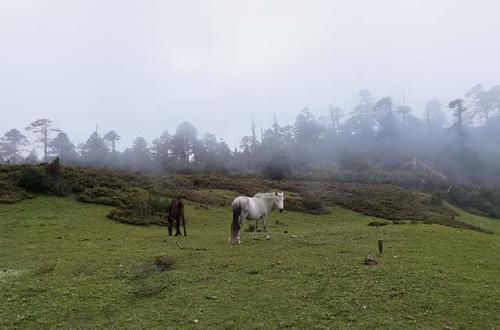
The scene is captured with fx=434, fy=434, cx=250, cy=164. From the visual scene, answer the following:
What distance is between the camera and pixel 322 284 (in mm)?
12570

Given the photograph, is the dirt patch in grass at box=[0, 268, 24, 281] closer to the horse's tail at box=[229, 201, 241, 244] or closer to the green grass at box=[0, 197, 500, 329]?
the green grass at box=[0, 197, 500, 329]

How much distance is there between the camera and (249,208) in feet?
65.5

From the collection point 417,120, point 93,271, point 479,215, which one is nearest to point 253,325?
point 93,271

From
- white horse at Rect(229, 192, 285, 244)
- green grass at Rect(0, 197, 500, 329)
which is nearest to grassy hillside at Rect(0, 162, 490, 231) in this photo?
green grass at Rect(0, 197, 500, 329)

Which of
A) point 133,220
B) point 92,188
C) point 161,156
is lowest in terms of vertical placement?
point 133,220

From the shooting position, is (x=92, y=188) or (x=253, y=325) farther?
(x=92, y=188)

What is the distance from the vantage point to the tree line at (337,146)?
81.5 metres

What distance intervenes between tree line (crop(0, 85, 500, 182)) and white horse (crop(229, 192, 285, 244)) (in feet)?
141

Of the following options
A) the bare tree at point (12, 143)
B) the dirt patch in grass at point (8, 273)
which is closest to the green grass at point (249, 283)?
the dirt patch in grass at point (8, 273)

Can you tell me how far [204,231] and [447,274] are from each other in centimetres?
1524

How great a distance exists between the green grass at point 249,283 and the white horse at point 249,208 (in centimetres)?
77

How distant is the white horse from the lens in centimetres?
1934

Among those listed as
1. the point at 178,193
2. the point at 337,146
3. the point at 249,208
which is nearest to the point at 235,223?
the point at 249,208

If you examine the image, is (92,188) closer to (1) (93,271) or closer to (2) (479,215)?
(1) (93,271)
